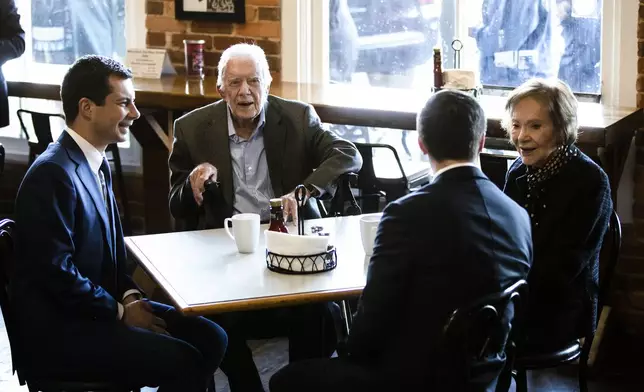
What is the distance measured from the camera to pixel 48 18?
578cm

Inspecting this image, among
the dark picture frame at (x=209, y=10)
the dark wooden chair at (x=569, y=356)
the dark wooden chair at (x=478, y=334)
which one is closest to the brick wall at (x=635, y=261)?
the dark wooden chair at (x=569, y=356)

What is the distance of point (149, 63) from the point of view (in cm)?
514

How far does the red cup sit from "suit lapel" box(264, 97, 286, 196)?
1.59 meters

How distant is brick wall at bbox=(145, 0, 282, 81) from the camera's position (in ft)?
16.5

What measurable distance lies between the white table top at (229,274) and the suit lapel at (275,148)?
0.41 meters

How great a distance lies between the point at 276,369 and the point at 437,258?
5.98 feet

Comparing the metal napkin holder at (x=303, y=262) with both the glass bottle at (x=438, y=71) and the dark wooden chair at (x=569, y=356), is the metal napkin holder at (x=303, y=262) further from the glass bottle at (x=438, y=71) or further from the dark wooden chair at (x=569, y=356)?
the glass bottle at (x=438, y=71)

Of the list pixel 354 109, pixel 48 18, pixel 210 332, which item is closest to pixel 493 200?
pixel 210 332

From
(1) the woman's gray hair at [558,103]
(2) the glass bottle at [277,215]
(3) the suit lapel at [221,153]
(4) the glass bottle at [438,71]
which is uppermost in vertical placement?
(4) the glass bottle at [438,71]

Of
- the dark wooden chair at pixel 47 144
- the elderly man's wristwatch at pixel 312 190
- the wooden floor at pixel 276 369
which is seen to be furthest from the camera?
the dark wooden chair at pixel 47 144

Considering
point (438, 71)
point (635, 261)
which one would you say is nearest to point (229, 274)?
point (438, 71)

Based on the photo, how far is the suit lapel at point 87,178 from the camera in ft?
8.89

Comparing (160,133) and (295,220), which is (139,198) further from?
(295,220)

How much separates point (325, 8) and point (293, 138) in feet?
5.16
